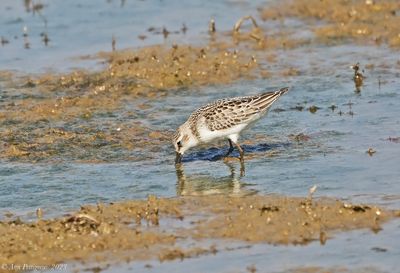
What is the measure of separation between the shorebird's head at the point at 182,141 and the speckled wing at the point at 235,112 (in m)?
0.26

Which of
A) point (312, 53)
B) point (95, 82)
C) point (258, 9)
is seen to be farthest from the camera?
point (258, 9)

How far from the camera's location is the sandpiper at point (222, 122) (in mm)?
13641

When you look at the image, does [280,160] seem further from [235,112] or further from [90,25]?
[90,25]

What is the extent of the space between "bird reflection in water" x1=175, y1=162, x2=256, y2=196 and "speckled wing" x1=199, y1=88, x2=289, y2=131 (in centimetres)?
60

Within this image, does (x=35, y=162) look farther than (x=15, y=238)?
Yes

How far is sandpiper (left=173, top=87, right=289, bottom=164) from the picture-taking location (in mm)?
13641

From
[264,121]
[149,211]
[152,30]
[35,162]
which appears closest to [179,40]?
[152,30]

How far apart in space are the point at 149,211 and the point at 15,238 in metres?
1.49

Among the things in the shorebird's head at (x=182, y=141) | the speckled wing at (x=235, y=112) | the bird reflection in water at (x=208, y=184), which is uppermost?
the speckled wing at (x=235, y=112)

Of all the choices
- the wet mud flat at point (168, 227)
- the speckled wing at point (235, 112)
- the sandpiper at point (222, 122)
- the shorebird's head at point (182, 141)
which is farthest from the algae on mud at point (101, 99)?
the wet mud flat at point (168, 227)

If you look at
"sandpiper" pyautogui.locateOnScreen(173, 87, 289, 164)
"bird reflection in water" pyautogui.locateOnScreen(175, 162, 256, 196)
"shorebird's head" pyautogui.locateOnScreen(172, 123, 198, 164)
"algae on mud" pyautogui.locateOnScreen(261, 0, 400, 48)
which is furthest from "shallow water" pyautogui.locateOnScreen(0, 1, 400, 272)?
"algae on mud" pyautogui.locateOnScreen(261, 0, 400, 48)

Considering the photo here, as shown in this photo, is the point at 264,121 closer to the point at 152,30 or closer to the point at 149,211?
the point at 149,211

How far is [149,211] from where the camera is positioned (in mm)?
11266

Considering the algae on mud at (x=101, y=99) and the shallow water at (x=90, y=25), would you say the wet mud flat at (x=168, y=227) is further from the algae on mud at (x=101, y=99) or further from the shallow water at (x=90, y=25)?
the shallow water at (x=90, y=25)
